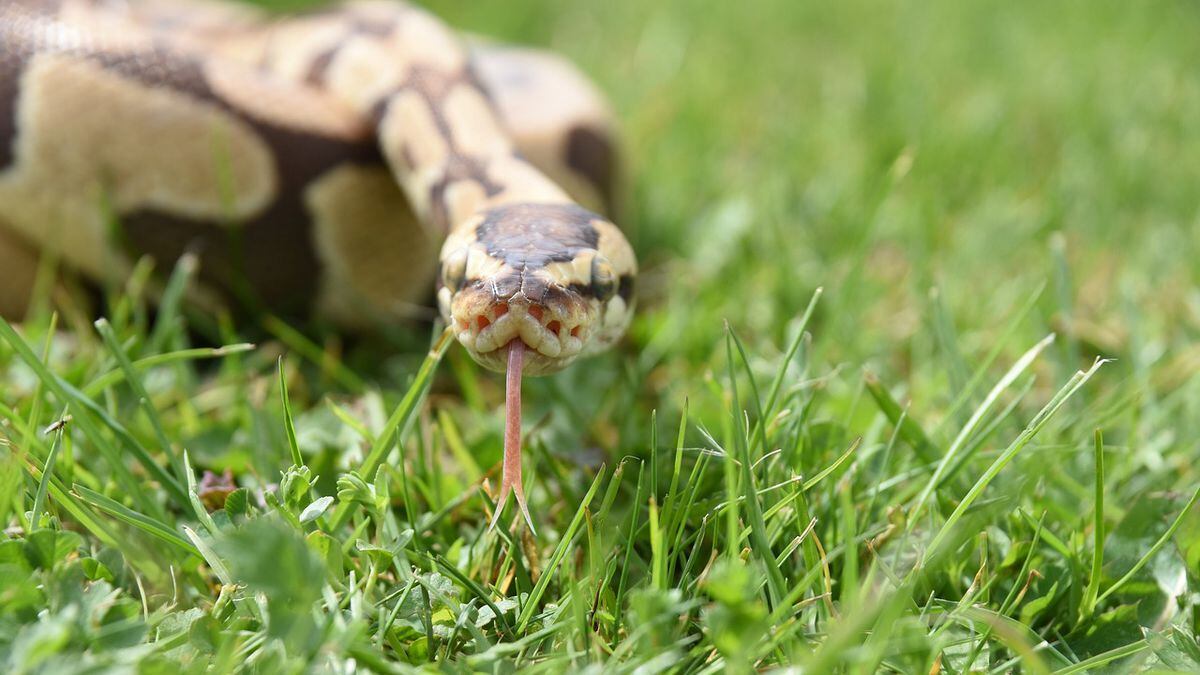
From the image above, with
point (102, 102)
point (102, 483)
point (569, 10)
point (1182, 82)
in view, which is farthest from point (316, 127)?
point (1182, 82)

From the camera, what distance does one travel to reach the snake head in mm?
→ 2324

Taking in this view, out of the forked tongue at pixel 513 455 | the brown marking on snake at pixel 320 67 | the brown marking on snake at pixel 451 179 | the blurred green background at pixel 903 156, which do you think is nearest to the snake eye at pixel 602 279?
the forked tongue at pixel 513 455

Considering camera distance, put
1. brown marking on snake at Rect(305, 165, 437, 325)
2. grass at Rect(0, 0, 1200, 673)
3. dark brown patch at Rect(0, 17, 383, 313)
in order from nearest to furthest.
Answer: grass at Rect(0, 0, 1200, 673) < dark brown patch at Rect(0, 17, 383, 313) < brown marking on snake at Rect(305, 165, 437, 325)

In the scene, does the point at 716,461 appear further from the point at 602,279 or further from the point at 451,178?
the point at 451,178

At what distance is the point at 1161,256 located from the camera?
4.28 metres

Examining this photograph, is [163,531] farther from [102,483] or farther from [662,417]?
[662,417]

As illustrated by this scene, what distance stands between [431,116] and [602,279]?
1.44 meters

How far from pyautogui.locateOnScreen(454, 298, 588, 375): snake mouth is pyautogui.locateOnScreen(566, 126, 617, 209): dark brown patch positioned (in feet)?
6.13

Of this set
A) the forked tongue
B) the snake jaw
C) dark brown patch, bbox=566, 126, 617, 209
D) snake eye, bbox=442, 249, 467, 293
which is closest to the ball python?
dark brown patch, bbox=566, 126, 617, 209

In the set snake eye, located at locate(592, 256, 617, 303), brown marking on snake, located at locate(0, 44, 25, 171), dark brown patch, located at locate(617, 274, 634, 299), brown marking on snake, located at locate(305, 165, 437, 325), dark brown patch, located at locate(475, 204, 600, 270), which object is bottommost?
brown marking on snake, located at locate(305, 165, 437, 325)

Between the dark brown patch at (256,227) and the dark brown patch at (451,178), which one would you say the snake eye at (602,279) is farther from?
the dark brown patch at (256,227)

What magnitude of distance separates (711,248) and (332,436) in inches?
85.7

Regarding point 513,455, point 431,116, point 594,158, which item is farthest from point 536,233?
point 594,158

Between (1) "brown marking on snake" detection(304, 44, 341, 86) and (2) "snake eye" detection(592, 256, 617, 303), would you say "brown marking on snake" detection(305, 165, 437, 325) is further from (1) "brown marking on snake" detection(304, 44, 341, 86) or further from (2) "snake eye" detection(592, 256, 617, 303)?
(2) "snake eye" detection(592, 256, 617, 303)
